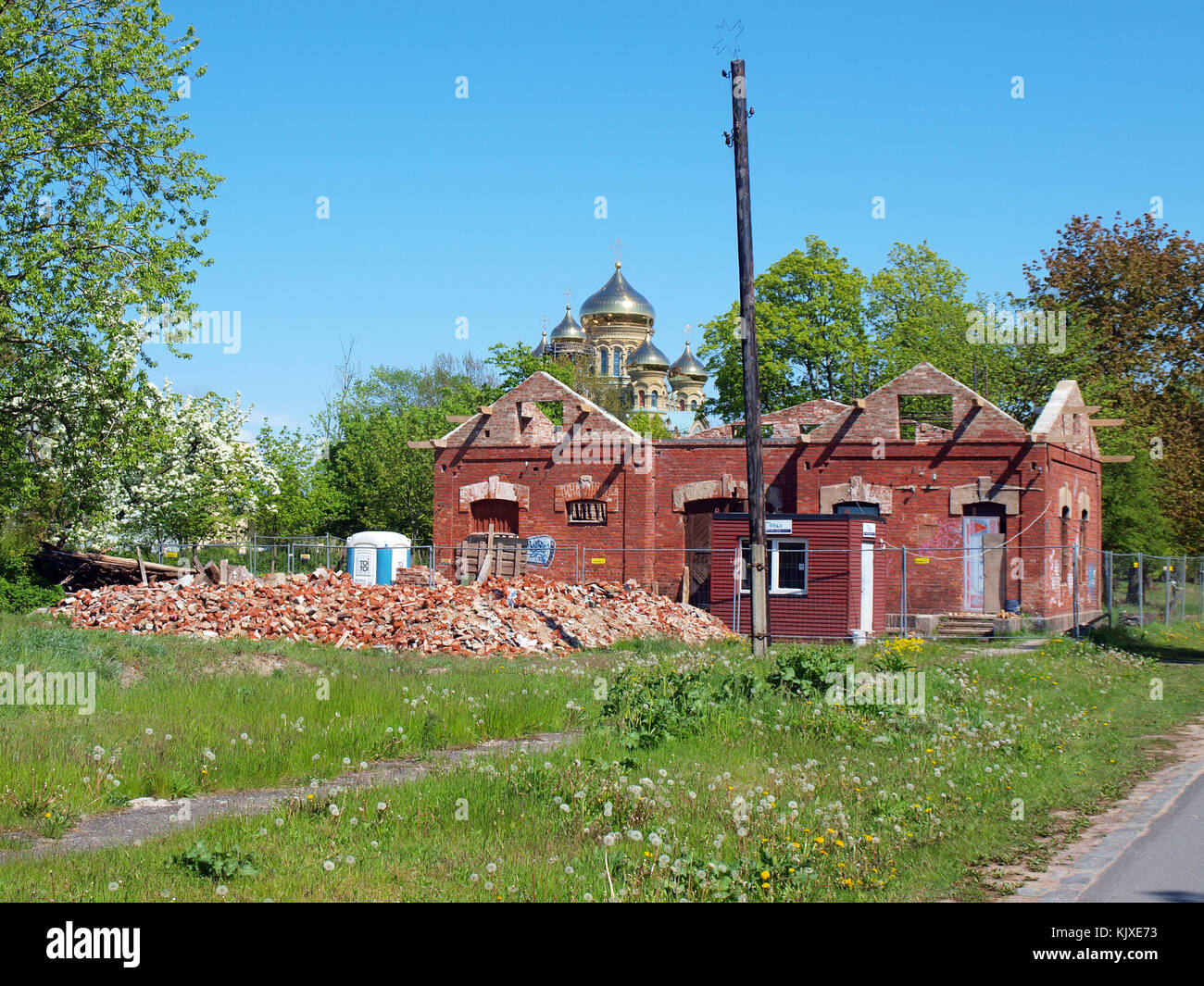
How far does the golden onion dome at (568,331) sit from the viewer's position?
9856cm

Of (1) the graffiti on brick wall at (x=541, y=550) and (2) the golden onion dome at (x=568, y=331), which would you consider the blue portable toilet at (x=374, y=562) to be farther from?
(2) the golden onion dome at (x=568, y=331)

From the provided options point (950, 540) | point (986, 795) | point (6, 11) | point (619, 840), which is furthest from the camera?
point (950, 540)

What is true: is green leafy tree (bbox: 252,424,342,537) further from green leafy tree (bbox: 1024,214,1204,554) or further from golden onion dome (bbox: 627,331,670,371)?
golden onion dome (bbox: 627,331,670,371)

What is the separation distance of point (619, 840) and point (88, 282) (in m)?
21.0

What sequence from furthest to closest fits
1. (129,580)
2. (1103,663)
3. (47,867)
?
(129,580), (1103,663), (47,867)

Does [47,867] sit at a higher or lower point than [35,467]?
lower

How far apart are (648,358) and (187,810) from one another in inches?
3631

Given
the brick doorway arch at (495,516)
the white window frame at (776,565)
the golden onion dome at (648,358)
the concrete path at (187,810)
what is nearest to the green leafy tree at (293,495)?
the brick doorway arch at (495,516)

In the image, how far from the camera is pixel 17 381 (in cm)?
2433

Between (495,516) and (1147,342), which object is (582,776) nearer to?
(495,516)

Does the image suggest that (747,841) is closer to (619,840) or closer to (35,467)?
(619,840)

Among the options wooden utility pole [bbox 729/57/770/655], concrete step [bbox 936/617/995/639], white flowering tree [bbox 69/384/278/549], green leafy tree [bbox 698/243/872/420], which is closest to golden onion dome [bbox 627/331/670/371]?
green leafy tree [bbox 698/243/872/420]

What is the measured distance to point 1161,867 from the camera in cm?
698

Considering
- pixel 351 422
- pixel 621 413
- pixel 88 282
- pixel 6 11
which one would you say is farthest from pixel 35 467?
pixel 621 413
